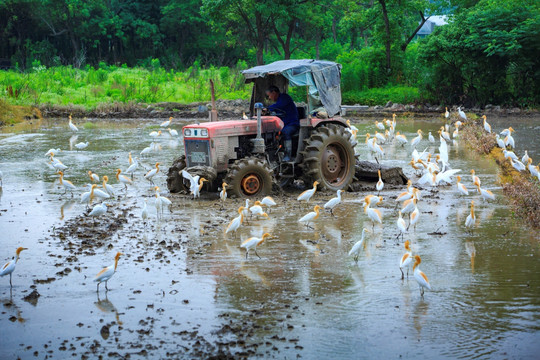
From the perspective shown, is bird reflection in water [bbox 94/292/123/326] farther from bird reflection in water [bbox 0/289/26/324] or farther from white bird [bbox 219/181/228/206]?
white bird [bbox 219/181/228/206]

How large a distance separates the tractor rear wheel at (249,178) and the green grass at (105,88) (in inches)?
883

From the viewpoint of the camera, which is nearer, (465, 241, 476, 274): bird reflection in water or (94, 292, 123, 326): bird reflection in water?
(94, 292, 123, 326): bird reflection in water

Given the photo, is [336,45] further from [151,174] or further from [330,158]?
[151,174]

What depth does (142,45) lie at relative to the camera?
57438mm

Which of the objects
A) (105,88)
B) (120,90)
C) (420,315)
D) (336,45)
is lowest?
(420,315)

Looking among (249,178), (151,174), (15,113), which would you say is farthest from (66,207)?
(15,113)

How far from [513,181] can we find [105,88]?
27049 millimetres

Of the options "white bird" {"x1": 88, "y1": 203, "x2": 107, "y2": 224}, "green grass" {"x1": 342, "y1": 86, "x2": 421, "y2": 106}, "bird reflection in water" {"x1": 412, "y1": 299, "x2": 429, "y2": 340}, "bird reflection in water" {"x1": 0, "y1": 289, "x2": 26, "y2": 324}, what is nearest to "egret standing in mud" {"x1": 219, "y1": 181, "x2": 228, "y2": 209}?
"white bird" {"x1": 88, "y1": 203, "x2": 107, "y2": 224}

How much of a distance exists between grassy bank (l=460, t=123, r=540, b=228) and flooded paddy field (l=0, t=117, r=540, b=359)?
0.83 ft

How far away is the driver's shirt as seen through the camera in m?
12.7

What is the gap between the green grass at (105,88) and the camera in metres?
33.2

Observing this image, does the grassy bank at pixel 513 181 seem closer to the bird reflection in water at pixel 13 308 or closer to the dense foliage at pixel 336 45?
the bird reflection in water at pixel 13 308

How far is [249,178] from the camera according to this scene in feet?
39.7

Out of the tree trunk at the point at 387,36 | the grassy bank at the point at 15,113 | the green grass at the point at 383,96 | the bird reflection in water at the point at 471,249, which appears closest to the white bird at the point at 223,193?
the bird reflection in water at the point at 471,249
